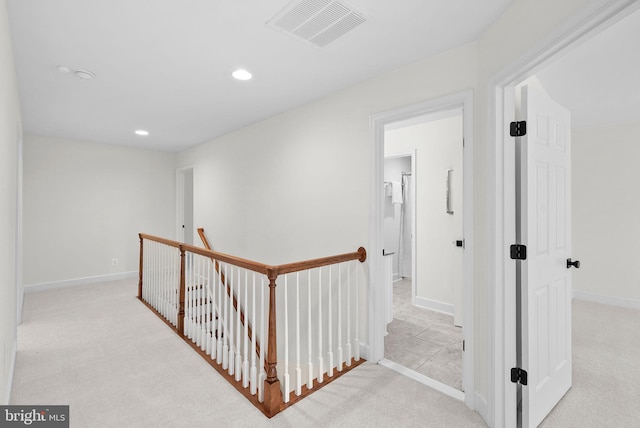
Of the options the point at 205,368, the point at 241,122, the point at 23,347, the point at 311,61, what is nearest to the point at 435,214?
the point at 311,61

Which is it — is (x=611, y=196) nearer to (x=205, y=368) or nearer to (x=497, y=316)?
(x=497, y=316)

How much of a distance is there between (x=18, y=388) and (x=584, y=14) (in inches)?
153

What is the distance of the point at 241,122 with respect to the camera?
404 centimetres

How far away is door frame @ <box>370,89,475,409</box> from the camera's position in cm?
199

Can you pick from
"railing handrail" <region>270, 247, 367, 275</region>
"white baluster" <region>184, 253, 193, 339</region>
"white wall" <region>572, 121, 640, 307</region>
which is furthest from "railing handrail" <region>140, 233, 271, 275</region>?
"white wall" <region>572, 121, 640, 307</region>

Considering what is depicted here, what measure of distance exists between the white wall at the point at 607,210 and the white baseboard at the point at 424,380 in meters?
3.57

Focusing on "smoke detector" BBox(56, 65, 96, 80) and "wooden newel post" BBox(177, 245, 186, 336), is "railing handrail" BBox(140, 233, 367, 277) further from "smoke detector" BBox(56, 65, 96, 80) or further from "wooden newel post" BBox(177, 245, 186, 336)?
"smoke detector" BBox(56, 65, 96, 80)

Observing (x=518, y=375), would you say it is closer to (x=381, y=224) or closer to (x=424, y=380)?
(x=424, y=380)

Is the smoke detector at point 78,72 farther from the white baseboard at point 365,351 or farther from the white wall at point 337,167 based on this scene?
the white baseboard at point 365,351

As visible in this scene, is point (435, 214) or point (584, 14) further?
point (435, 214)

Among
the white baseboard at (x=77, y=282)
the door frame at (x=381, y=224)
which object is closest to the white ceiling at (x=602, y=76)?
the door frame at (x=381, y=224)

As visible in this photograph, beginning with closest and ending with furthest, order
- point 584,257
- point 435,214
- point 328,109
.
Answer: point 328,109, point 435,214, point 584,257

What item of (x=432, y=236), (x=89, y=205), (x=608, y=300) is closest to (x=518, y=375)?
(x=432, y=236)

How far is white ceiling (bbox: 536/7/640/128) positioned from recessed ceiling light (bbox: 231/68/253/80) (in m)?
2.24
